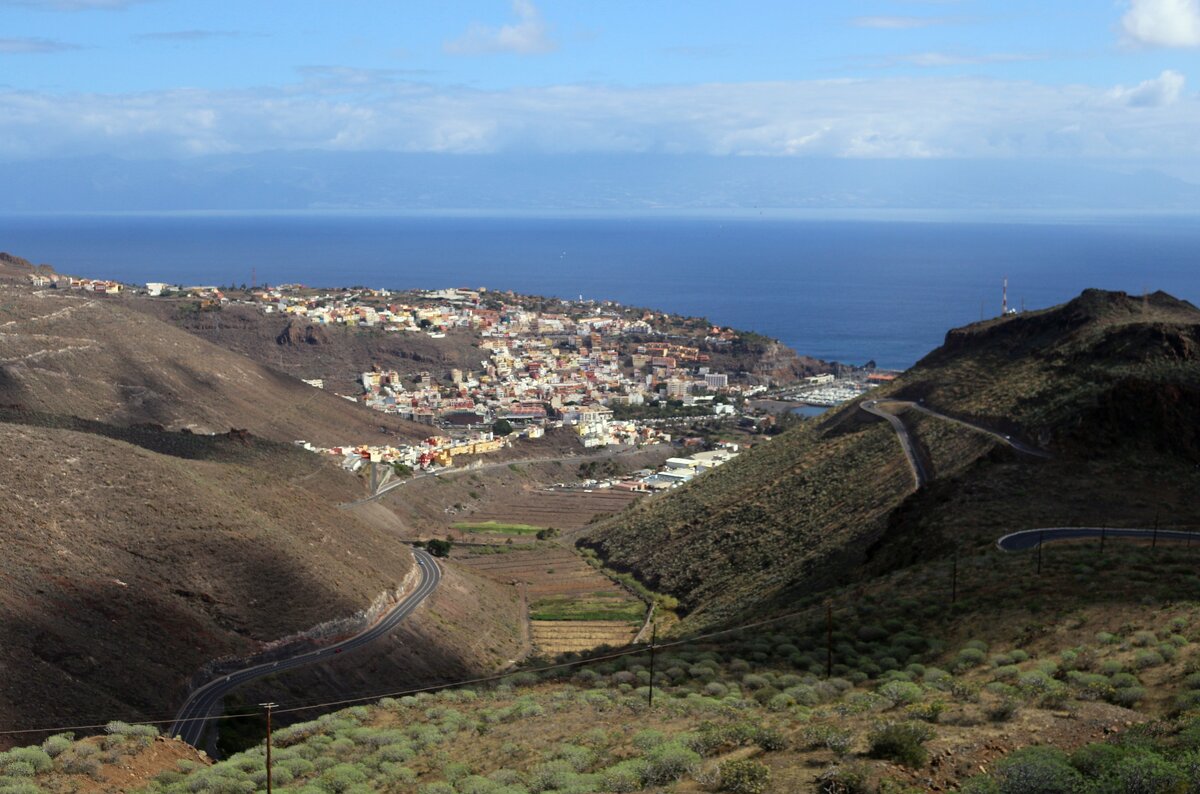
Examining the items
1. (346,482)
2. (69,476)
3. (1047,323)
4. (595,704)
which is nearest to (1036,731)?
(595,704)

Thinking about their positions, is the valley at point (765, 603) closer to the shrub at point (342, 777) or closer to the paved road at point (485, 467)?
the shrub at point (342, 777)

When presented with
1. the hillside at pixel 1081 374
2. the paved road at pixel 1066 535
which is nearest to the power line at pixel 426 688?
the paved road at pixel 1066 535

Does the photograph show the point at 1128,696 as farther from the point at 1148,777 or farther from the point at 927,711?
the point at 1148,777

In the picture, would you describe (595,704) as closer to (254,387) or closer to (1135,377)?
(1135,377)

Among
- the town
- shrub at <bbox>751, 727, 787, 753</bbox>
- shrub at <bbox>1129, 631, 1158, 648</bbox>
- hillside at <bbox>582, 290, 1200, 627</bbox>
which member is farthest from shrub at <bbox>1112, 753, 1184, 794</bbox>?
the town

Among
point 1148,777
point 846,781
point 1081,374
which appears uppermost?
point 1081,374

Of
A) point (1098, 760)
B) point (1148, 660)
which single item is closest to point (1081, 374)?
point (1148, 660)
